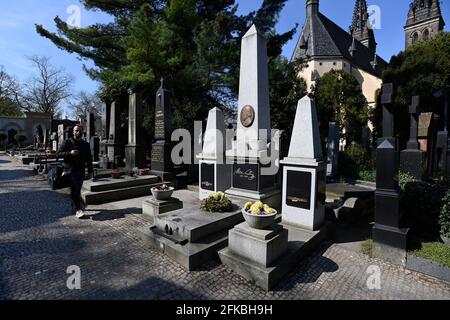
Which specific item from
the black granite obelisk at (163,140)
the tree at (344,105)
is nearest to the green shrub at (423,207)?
the black granite obelisk at (163,140)

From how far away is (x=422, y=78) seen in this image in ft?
66.1

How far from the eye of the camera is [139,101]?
458 inches

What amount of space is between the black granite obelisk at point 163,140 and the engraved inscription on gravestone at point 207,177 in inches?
97.0

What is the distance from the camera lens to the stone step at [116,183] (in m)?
7.34

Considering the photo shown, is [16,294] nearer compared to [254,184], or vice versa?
[16,294]

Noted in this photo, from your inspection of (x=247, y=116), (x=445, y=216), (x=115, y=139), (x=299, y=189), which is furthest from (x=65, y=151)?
(x=445, y=216)

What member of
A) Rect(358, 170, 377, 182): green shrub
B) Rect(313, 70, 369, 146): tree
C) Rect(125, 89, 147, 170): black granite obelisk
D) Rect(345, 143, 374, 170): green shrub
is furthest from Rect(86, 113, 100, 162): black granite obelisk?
Rect(313, 70, 369, 146): tree

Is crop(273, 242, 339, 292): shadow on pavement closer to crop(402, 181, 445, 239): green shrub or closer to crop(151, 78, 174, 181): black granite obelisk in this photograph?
crop(402, 181, 445, 239): green shrub

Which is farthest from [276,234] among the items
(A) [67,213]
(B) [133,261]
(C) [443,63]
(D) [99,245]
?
(C) [443,63]

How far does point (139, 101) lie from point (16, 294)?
386 inches

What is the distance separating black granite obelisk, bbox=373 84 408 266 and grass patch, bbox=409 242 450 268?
1.65 feet

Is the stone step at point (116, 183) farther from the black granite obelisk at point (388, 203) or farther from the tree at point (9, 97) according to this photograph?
the tree at point (9, 97)

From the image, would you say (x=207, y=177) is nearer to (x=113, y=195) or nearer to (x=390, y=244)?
(x=113, y=195)
